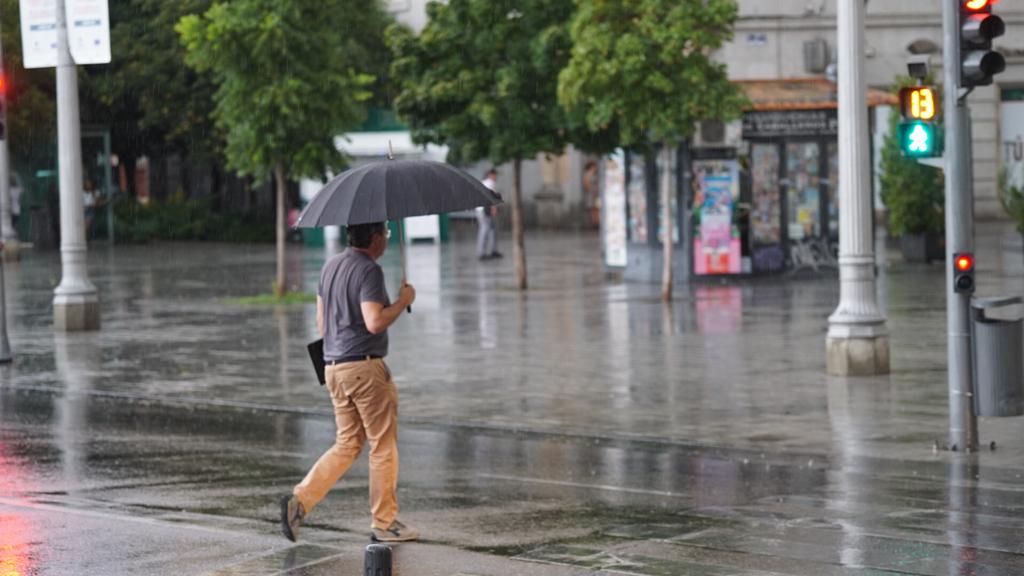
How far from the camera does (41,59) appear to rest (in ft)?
72.2

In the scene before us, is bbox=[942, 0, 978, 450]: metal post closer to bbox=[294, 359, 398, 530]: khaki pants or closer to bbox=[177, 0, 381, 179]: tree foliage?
bbox=[294, 359, 398, 530]: khaki pants

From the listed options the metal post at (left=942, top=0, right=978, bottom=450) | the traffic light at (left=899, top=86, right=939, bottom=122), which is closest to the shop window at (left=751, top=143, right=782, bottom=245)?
the traffic light at (left=899, top=86, right=939, bottom=122)

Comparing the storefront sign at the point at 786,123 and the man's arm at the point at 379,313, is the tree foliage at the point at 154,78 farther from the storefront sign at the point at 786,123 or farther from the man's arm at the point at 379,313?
the man's arm at the point at 379,313

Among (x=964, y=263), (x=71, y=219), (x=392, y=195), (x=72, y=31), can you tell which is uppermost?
(x=72, y=31)

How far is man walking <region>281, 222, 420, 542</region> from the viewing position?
8969mm

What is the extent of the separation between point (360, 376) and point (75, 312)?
47.2 ft

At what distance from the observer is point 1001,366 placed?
11820 millimetres

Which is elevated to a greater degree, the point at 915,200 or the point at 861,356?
the point at 915,200

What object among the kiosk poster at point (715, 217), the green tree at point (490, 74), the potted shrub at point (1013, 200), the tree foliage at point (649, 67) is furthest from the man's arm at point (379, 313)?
the potted shrub at point (1013, 200)

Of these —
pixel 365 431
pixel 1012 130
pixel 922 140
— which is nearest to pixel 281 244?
pixel 922 140

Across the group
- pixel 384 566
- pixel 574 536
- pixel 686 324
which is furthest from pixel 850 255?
pixel 384 566

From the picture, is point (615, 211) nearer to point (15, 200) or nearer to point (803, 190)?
point (803, 190)

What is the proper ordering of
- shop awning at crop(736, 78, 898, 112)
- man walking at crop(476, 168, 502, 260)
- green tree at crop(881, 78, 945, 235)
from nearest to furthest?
shop awning at crop(736, 78, 898, 112)
green tree at crop(881, 78, 945, 235)
man walking at crop(476, 168, 502, 260)

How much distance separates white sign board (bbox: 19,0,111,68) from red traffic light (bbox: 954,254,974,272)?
41.0 ft
